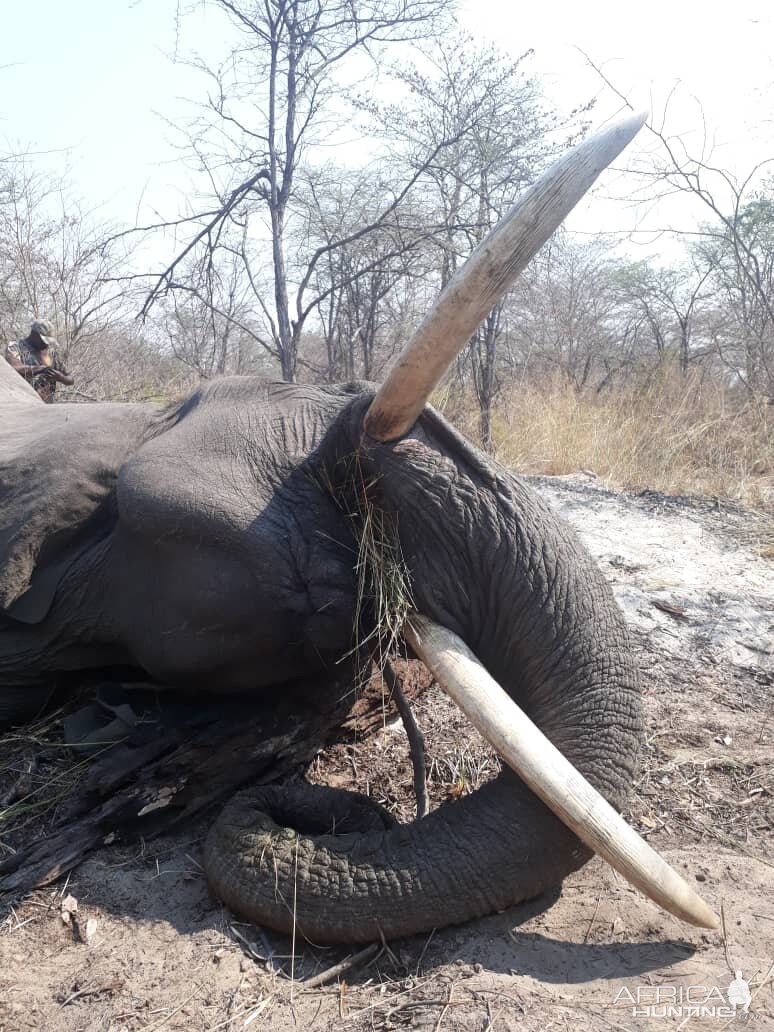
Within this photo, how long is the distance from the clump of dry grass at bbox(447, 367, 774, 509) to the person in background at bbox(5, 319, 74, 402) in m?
4.87

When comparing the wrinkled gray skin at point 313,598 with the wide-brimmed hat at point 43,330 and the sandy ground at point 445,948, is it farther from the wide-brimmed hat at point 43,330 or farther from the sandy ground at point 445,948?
the wide-brimmed hat at point 43,330

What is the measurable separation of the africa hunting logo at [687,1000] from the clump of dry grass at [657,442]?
5.84 metres

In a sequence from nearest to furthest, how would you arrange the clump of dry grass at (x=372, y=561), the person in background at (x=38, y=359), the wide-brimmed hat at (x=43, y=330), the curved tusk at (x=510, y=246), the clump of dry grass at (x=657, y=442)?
1. the curved tusk at (x=510, y=246)
2. the clump of dry grass at (x=372, y=561)
3. the clump of dry grass at (x=657, y=442)
4. the person in background at (x=38, y=359)
5. the wide-brimmed hat at (x=43, y=330)

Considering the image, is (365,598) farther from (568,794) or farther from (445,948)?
(445,948)

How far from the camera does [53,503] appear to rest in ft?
9.61

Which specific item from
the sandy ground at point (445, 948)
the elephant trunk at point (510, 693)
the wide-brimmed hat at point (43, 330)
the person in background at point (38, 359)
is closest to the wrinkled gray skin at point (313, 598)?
the elephant trunk at point (510, 693)

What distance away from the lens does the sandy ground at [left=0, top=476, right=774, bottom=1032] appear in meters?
2.08

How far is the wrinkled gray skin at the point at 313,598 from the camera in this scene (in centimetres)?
233

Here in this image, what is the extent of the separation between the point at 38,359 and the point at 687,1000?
8.38 metres

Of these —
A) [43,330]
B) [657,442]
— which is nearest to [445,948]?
[657,442]

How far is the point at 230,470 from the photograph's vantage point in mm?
2719

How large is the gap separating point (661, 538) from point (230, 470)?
435cm

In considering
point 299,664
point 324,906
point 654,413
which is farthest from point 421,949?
point 654,413

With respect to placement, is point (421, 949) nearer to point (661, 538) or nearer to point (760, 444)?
point (661, 538)
